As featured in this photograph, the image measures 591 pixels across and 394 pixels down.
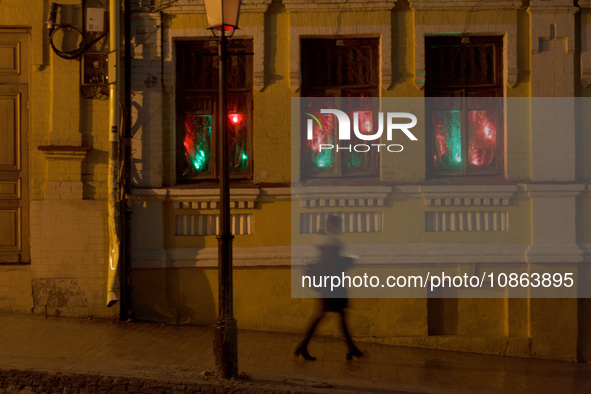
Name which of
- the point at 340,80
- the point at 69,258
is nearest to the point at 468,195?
the point at 340,80

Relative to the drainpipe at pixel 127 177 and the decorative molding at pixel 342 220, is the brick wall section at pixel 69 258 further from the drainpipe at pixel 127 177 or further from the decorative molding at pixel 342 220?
the decorative molding at pixel 342 220

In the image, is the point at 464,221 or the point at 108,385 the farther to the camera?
the point at 464,221

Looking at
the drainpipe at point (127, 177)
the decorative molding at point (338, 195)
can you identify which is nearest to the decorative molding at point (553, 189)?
the decorative molding at point (338, 195)

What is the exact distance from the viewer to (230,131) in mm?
10852

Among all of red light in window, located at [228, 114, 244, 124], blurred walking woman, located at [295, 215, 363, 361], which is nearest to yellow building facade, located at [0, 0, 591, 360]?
red light in window, located at [228, 114, 244, 124]

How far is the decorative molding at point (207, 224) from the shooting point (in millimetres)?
10602

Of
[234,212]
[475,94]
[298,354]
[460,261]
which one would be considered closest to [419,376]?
[298,354]

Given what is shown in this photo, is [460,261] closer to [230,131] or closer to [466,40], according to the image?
[466,40]

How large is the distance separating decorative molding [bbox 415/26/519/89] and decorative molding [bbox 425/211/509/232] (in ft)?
6.49

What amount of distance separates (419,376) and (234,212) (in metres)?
3.69

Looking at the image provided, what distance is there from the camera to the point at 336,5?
34.6 ft

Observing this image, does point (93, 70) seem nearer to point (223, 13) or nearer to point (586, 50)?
point (223, 13)

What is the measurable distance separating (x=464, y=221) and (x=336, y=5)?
3.80m

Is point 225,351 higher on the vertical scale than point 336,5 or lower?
lower
